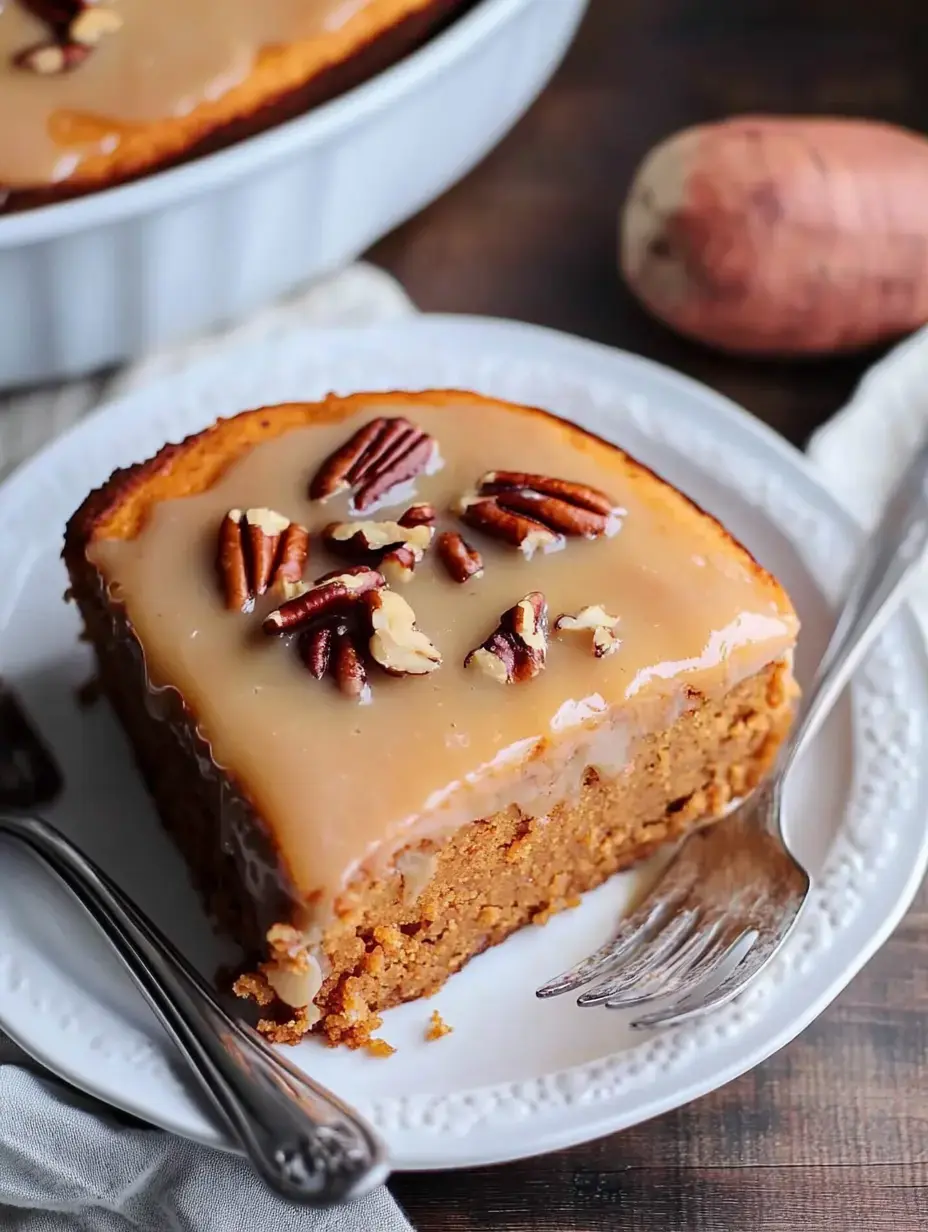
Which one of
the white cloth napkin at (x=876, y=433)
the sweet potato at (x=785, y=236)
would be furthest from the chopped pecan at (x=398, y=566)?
the sweet potato at (x=785, y=236)

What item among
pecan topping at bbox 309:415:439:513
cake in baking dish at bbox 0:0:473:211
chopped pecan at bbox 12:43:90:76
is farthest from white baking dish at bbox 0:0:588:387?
pecan topping at bbox 309:415:439:513

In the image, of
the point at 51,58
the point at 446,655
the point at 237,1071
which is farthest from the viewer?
the point at 51,58

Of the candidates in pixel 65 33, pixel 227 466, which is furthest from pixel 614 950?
pixel 65 33

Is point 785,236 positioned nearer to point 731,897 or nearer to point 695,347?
point 695,347

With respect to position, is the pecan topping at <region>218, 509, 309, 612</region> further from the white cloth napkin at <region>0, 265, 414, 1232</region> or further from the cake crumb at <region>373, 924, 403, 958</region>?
the white cloth napkin at <region>0, 265, 414, 1232</region>

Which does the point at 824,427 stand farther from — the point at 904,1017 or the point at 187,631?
the point at 187,631

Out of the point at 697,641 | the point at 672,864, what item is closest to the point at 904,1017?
the point at 672,864
